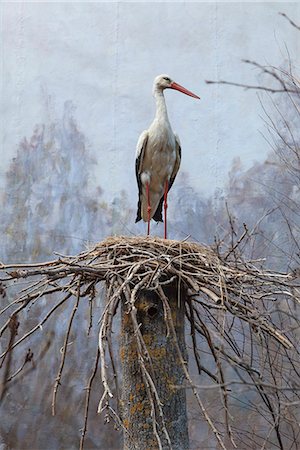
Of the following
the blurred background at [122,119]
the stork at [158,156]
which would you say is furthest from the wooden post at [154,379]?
the blurred background at [122,119]

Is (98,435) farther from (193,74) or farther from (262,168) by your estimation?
(193,74)

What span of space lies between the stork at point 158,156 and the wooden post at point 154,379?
52.9 inches

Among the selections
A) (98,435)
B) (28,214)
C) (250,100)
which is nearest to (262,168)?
(250,100)

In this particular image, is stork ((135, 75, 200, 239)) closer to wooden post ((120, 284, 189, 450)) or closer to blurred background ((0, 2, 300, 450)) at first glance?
wooden post ((120, 284, 189, 450))

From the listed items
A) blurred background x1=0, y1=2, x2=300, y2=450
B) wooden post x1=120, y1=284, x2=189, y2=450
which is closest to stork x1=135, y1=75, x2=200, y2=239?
wooden post x1=120, y1=284, x2=189, y2=450

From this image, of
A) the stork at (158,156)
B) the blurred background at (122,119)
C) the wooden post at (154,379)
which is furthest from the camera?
the blurred background at (122,119)

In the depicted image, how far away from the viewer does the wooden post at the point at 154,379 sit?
7.44ft

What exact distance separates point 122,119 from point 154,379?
145 inches

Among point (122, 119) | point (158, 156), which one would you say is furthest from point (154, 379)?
point (122, 119)

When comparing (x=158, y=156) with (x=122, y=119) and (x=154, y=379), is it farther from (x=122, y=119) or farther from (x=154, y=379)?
(x=122, y=119)

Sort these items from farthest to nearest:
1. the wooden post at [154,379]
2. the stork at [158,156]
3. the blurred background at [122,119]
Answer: the blurred background at [122,119], the stork at [158,156], the wooden post at [154,379]

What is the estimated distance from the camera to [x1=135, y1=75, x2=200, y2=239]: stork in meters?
3.78

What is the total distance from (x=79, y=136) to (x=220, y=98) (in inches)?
45.1

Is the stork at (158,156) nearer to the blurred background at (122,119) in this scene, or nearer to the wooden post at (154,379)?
the wooden post at (154,379)
